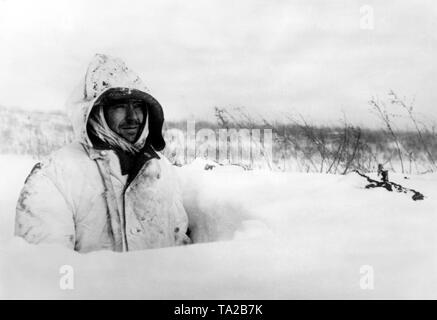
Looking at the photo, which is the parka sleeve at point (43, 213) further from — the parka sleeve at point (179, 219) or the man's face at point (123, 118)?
the parka sleeve at point (179, 219)

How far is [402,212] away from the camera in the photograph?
89.2 inches

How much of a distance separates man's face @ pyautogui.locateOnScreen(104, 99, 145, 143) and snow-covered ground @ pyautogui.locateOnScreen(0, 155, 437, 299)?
0.68m

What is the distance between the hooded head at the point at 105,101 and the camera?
2.46 m

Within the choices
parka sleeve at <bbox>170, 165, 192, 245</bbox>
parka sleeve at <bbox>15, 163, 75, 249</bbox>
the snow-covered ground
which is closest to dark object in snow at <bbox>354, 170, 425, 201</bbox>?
the snow-covered ground

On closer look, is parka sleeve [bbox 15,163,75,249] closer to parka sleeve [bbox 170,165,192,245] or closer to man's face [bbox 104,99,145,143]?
man's face [bbox 104,99,145,143]

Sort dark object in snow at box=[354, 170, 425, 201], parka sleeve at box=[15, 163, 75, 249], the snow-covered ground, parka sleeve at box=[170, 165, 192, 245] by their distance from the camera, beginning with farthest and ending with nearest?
parka sleeve at box=[170, 165, 192, 245] → dark object in snow at box=[354, 170, 425, 201] → parka sleeve at box=[15, 163, 75, 249] → the snow-covered ground

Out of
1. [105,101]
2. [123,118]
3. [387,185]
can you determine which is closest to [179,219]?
[123,118]

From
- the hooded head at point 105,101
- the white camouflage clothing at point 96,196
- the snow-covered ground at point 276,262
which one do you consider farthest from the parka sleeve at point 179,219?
the snow-covered ground at point 276,262

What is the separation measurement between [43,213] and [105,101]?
0.61 meters

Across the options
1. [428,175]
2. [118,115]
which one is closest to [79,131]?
[118,115]

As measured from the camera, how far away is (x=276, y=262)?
1.96 meters

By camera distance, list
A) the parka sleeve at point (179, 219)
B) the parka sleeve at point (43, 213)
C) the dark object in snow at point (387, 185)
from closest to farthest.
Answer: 1. the parka sleeve at point (43, 213)
2. the dark object in snow at point (387, 185)
3. the parka sleeve at point (179, 219)

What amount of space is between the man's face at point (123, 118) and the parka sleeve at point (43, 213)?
389 millimetres

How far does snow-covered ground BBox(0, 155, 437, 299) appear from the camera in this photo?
6.20 feet
